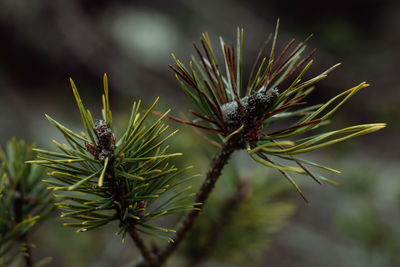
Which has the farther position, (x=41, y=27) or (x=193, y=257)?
(x=41, y=27)

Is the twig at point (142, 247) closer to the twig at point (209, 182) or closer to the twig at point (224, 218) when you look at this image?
the twig at point (209, 182)

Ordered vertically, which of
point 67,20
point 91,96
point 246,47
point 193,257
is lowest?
point 193,257

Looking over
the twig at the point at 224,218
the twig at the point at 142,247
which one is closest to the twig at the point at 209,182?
the twig at the point at 142,247

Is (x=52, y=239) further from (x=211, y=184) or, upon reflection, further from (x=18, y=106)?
(x=18, y=106)

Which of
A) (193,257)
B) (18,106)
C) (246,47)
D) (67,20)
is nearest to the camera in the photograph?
(193,257)

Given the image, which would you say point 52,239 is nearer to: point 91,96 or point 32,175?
point 32,175

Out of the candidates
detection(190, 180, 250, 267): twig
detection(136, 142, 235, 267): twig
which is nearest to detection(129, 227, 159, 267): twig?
detection(136, 142, 235, 267): twig

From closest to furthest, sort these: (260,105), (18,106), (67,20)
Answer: (260,105)
(18,106)
(67,20)

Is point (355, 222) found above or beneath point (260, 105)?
beneath

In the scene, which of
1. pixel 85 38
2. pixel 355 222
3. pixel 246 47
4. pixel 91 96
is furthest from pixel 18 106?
pixel 355 222

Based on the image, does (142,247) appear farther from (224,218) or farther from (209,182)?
(224,218)
